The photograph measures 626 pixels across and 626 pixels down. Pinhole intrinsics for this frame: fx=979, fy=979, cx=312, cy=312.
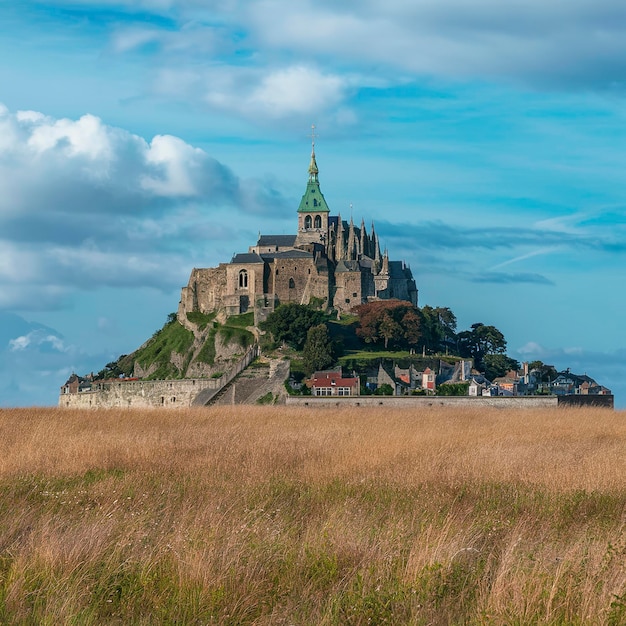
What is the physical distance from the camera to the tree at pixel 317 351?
68688 mm

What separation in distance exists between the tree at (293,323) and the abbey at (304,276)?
19.4ft

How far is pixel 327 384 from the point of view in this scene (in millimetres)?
64125

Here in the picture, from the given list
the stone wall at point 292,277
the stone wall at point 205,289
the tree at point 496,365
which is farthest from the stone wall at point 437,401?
the stone wall at point 205,289

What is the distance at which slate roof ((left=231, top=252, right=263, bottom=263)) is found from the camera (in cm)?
8725

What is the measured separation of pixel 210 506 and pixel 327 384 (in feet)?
167

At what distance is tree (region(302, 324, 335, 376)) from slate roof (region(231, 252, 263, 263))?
17061 mm

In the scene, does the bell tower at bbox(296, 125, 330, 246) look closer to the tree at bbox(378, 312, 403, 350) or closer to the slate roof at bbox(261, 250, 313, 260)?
the slate roof at bbox(261, 250, 313, 260)

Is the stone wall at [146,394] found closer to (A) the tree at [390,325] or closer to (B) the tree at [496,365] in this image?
(A) the tree at [390,325]

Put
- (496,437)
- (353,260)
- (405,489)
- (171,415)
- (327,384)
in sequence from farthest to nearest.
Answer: (353,260) → (327,384) → (171,415) → (496,437) → (405,489)

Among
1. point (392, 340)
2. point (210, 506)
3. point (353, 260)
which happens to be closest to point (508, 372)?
point (392, 340)

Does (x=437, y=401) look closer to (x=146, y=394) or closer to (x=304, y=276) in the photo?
(x=146, y=394)

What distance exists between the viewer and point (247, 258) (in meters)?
88.0

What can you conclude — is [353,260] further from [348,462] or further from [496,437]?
[348,462]

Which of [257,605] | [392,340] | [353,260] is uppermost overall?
[353,260]
